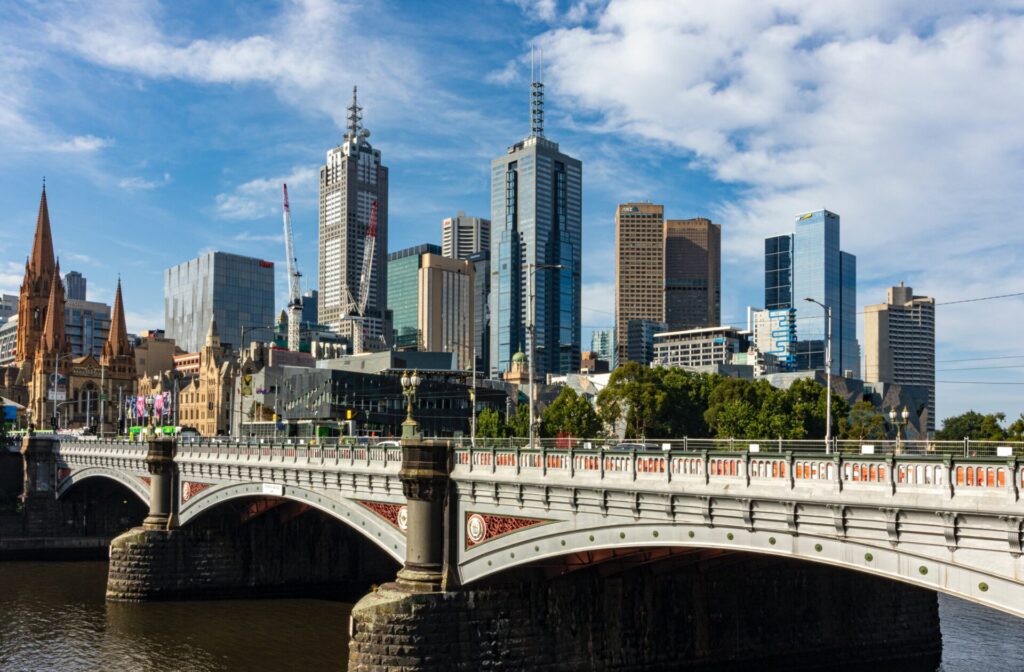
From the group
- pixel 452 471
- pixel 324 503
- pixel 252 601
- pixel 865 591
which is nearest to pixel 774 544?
pixel 452 471

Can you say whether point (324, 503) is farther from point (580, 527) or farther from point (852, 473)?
point (852, 473)

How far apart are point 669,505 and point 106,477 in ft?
214

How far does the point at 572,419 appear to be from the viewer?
9781 cm

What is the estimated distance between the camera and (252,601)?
63.2 metres

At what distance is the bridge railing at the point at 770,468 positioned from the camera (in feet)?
78.9

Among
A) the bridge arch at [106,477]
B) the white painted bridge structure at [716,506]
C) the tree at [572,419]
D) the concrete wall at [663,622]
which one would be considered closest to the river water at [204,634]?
the concrete wall at [663,622]

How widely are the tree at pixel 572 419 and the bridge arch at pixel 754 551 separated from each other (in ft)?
185

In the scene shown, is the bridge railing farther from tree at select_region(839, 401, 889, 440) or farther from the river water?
tree at select_region(839, 401, 889, 440)

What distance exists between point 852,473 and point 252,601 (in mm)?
46108

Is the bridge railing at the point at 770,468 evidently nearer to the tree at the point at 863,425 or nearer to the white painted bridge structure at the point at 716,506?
the white painted bridge structure at the point at 716,506

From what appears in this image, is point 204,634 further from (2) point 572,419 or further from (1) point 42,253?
(1) point 42,253

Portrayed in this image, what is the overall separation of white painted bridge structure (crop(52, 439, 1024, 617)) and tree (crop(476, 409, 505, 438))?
133ft

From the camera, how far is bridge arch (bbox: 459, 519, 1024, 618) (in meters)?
Answer: 23.9

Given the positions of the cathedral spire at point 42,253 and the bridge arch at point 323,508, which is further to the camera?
the cathedral spire at point 42,253
